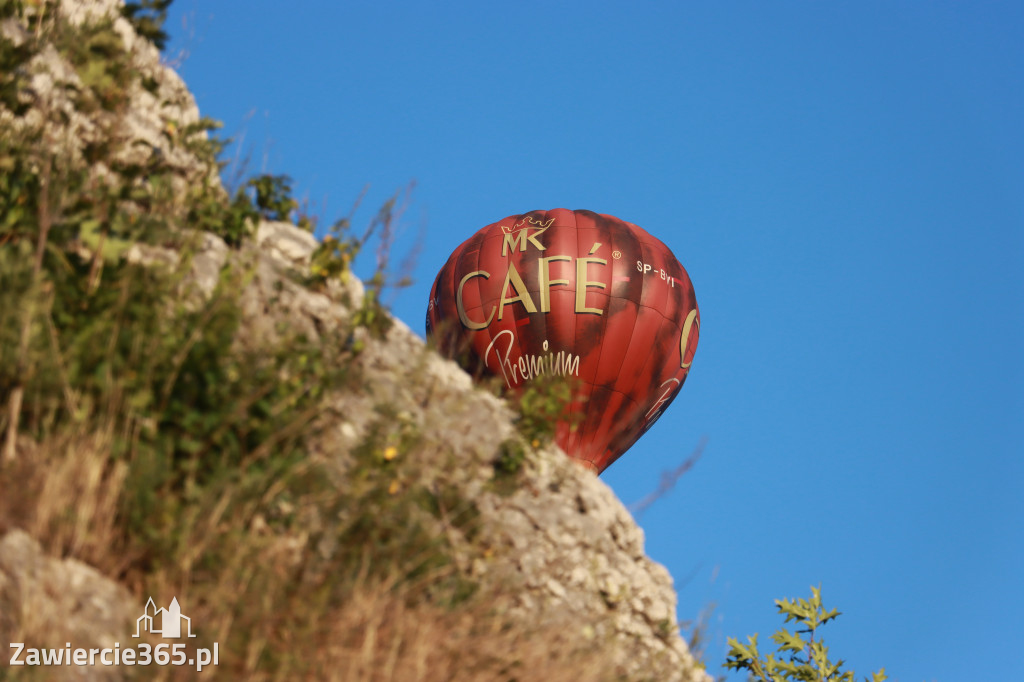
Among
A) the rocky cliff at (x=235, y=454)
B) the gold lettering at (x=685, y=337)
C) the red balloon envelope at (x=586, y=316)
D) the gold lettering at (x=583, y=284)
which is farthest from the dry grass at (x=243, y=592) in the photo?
the gold lettering at (x=685, y=337)

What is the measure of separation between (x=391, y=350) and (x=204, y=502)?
8.15ft

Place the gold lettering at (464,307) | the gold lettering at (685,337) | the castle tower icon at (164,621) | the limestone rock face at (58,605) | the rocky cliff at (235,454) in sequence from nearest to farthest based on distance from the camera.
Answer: the limestone rock face at (58,605), the castle tower icon at (164,621), the rocky cliff at (235,454), the gold lettering at (464,307), the gold lettering at (685,337)

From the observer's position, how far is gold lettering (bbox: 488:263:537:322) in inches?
793

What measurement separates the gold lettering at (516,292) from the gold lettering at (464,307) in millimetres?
262

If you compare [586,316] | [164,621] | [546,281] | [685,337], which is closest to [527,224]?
[546,281]

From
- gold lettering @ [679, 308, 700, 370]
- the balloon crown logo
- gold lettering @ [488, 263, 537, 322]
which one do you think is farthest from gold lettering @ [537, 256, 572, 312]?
gold lettering @ [679, 308, 700, 370]

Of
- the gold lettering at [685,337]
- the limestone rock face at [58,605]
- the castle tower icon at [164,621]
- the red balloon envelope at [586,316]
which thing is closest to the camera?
the limestone rock face at [58,605]

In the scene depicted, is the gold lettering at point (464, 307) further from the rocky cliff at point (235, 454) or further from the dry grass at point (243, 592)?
the dry grass at point (243, 592)

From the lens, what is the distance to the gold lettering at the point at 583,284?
65.6 feet

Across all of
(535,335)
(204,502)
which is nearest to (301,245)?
(204,502)

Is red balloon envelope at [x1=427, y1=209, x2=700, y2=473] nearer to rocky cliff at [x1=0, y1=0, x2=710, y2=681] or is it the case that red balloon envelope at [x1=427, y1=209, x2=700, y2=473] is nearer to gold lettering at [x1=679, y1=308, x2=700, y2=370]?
gold lettering at [x1=679, y1=308, x2=700, y2=370]

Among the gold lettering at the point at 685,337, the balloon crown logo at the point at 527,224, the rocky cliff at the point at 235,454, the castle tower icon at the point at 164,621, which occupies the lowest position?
the castle tower icon at the point at 164,621

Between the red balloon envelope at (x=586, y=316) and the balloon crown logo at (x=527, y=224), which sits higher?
the balloon crown logo at (x=527, y=224)

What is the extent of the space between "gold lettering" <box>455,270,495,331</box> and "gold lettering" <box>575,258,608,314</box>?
190cm
